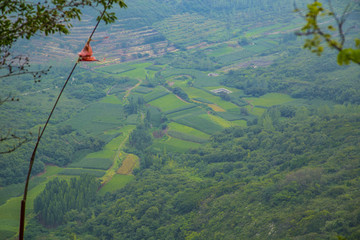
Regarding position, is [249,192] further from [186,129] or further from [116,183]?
[186,129]

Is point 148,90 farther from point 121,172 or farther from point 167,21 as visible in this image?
point 167,21

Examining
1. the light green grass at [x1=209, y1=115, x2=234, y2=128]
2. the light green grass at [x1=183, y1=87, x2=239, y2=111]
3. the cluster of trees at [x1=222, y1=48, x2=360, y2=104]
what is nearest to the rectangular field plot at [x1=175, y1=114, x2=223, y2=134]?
the light green grass at [x1=209, y1=115, x2=234, y2=128]

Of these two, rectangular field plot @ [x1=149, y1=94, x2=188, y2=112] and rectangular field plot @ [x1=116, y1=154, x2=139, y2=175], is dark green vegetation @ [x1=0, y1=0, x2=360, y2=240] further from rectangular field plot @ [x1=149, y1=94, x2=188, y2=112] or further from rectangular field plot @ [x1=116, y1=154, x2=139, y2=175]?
rectangular field plot @ [x1=116, y1=154, x2=139, y2=175]

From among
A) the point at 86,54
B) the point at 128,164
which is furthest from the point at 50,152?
the point at 86,54

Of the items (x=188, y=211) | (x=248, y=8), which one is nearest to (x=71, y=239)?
(x=188, y=211)

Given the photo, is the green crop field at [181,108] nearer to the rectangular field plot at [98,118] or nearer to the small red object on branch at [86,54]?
the rectangular field plot at [98,118]

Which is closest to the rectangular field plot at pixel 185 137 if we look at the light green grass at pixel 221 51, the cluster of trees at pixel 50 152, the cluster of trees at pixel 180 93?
the cluster of trees at pixel 50 152
